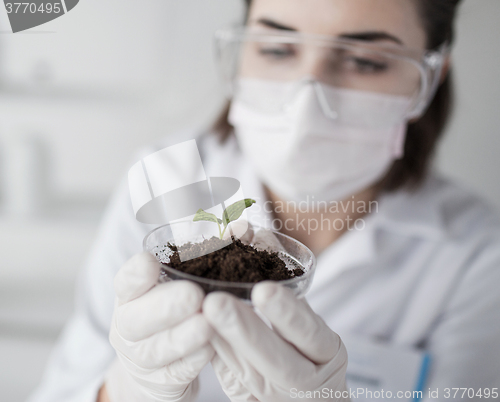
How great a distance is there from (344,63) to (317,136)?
0.21 meters

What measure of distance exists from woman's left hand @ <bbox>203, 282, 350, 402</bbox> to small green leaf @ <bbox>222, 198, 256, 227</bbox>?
0.10m

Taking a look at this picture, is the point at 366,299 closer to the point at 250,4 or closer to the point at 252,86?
the point at 252,86

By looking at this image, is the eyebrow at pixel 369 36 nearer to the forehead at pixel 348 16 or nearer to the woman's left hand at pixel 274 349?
the forehead at pixel 348 16

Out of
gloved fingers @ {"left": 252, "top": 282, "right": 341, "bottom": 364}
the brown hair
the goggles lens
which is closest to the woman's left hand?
gloved fingers @ {"left": 252, "top": 282, "right": 341, "bottom": 364}

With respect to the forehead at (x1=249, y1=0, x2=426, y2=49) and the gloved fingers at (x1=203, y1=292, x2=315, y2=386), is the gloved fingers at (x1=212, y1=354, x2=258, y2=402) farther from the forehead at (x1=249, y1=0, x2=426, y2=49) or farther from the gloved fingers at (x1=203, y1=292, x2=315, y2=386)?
the forehead at (x1=249, y1=0, x2=426, y2=49)

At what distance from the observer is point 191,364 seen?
447 mm

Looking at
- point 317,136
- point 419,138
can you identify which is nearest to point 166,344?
point 317,136

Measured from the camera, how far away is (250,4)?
41.2 inches

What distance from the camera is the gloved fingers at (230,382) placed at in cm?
50

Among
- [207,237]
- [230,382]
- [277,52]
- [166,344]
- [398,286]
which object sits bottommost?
[398,286]

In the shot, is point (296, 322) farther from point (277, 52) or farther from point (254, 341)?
point (277, 52)

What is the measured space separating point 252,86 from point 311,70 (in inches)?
7.2

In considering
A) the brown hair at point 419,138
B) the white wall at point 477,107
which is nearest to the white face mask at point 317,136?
the brown hair at point 419,138

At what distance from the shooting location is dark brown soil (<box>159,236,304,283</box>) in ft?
1.18
